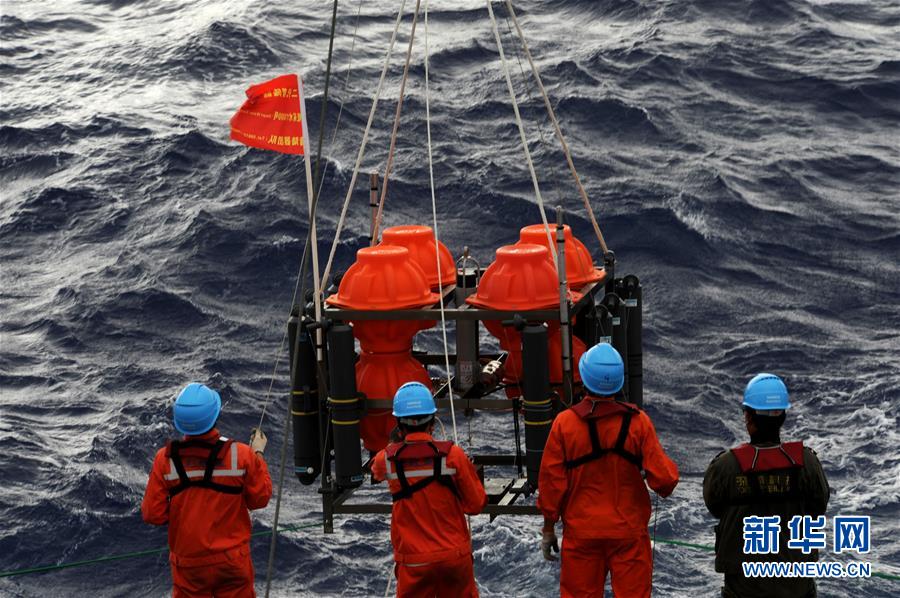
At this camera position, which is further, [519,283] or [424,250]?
[424,250]

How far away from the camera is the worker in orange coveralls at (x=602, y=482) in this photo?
8.36 m

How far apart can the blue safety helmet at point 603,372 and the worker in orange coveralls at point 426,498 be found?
0.92 m

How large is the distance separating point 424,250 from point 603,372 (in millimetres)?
2744

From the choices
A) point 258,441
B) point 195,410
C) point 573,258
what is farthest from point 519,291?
point 195,410

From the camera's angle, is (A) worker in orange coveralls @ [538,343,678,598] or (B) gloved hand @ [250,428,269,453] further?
(B) gloved hand @ [250,428,269,453]

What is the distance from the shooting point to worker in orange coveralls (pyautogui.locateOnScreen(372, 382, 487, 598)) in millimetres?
8391

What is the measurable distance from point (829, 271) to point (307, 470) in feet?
53.2

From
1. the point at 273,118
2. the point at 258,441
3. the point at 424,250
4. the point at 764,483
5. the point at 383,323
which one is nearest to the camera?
the point at 764,483

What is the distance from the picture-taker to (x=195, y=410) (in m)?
8.40

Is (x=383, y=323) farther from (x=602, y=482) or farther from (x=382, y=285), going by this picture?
(x=602, y=482)

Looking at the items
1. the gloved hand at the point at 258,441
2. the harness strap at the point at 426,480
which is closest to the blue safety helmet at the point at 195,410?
the gloved hand at the point at 258,441

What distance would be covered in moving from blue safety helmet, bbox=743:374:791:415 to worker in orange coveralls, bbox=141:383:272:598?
307cm

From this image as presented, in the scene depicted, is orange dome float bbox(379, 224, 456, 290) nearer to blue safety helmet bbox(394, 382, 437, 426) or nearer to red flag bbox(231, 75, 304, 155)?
red flag bbox(231, 75, 304, 155)

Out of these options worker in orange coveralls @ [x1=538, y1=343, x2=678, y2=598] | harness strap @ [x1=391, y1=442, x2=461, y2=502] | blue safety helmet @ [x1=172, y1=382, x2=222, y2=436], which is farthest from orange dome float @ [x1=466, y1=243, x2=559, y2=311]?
blue safety helmet @ [x1=172, y1=382, x2=222, y2=436]
